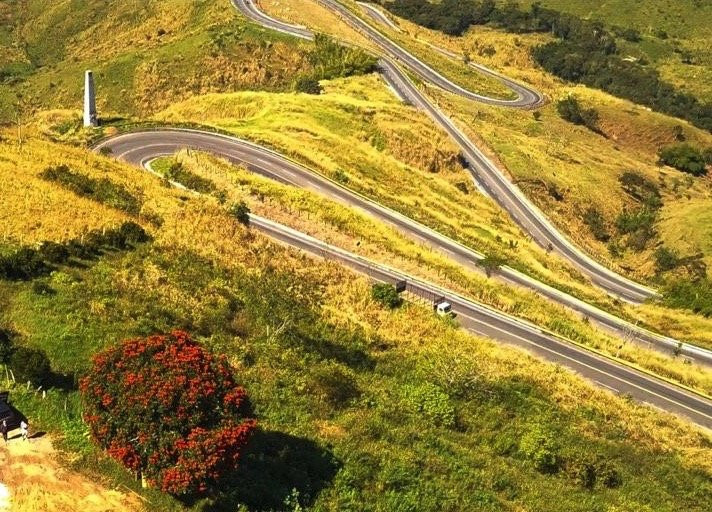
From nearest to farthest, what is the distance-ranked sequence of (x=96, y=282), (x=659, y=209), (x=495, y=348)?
(x=96, y=282) < (x=495, y=348) < (x=659, y=209)

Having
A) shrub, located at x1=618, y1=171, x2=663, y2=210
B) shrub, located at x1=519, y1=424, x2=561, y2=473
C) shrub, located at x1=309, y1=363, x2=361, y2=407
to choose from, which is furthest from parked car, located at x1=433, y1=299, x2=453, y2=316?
shrub, located at x1=618, y1=171, x2=663, y2=210

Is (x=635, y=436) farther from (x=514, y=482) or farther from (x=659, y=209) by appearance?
(x=659, y=209)

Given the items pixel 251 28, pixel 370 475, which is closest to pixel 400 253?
pixel 370 475

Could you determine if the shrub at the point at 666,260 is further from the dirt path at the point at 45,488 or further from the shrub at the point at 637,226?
the dirt path at the point at 45,488

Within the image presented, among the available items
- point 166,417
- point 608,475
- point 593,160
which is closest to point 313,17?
point 593,160

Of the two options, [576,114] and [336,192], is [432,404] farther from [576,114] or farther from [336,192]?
[576,114]

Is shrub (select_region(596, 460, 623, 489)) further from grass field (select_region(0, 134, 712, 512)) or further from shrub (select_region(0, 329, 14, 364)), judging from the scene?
shrub (select_region(0, 329, 14, 364))

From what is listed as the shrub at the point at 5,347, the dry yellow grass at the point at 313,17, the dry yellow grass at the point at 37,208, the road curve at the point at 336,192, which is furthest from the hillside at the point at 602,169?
the shrub at the point at 5,347

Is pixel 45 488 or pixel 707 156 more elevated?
pixel 707 156
